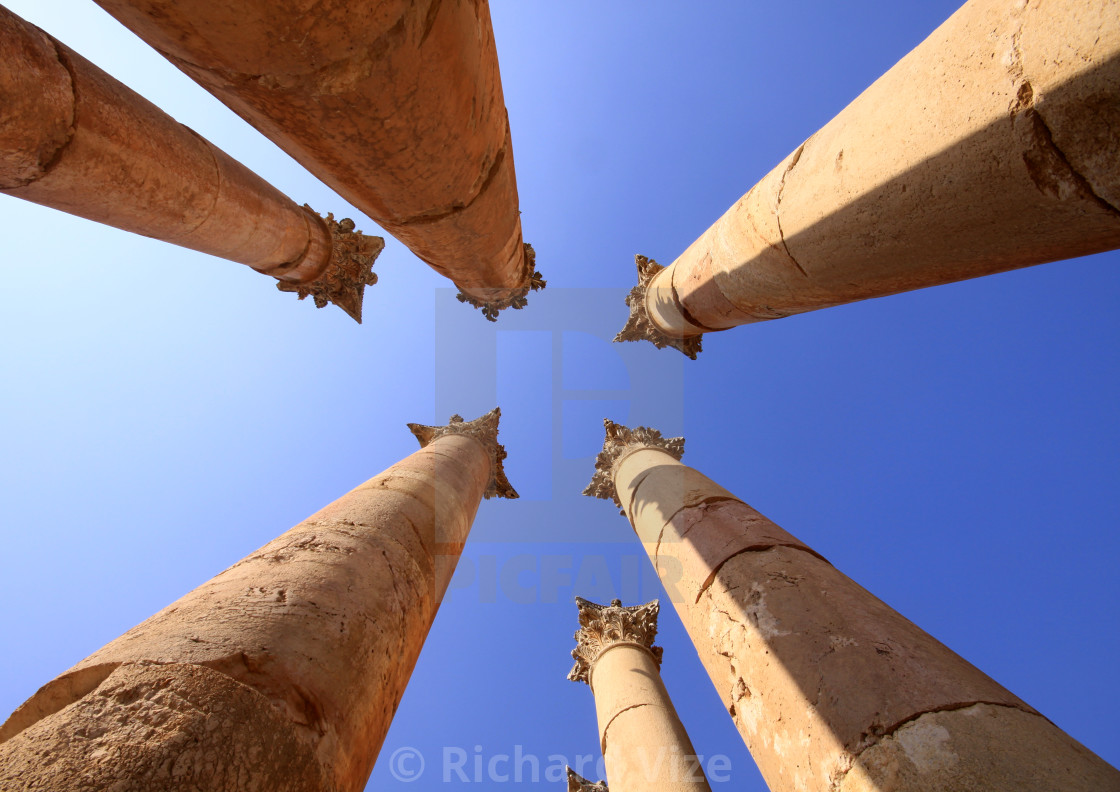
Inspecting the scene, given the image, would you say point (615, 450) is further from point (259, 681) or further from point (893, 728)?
point (259, 681)

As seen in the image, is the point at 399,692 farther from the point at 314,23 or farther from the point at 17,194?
the point at 17,194

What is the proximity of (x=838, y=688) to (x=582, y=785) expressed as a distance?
737 cm

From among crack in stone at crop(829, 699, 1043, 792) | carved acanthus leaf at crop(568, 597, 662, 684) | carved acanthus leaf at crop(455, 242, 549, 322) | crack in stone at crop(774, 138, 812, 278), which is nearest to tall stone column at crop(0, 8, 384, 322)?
carved acanthus leaf at crop(455, 242, 549, 322)

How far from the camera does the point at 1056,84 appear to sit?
2.71 meters

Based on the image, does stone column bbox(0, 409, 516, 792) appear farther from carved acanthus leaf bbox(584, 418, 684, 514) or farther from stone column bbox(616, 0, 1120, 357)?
carved acanthus leaf bbox(584, 418, 684, 514)

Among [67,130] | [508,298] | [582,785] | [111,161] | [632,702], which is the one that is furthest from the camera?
[508,298]

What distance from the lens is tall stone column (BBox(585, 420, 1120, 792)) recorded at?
3.15 meters

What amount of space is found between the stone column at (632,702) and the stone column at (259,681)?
440cm

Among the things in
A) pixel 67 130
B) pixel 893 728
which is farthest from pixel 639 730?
pixel 67 130

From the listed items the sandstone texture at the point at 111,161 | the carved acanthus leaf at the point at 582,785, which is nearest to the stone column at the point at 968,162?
the sandstone texture at the point at 111,161

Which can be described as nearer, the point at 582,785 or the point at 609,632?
the point at 582,785

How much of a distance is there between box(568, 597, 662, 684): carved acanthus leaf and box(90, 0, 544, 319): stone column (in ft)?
28.5

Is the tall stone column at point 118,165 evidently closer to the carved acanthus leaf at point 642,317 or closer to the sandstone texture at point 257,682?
the sandstone texture at point 257,682

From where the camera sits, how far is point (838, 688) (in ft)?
12.9
